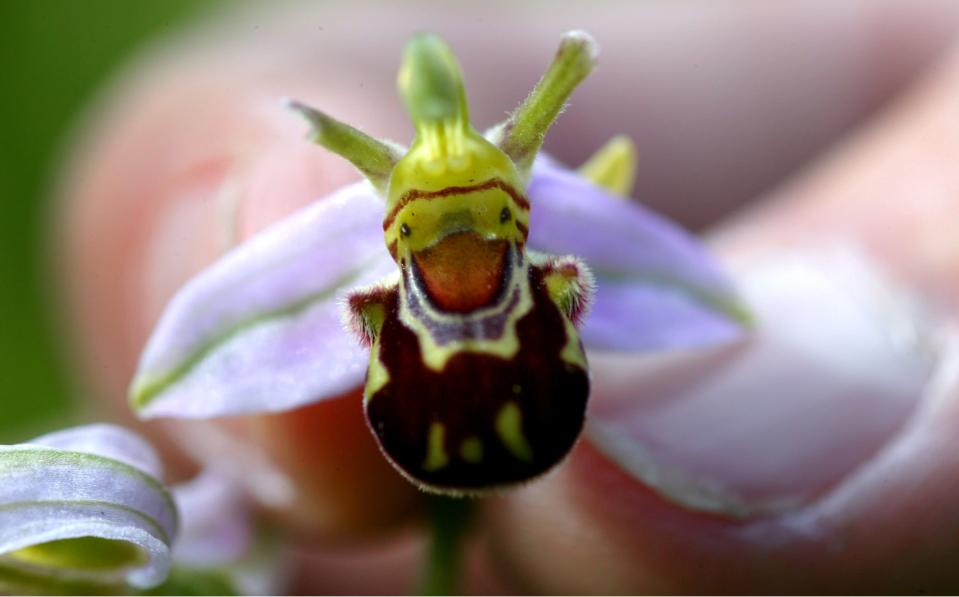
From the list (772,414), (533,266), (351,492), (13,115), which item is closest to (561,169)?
(533,266)

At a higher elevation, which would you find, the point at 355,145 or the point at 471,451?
the point at 355,145

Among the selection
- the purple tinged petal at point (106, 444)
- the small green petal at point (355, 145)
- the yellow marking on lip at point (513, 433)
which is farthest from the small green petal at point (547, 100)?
the purple tinged petal at point (106, 444)

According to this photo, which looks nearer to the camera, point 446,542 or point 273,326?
point 273,326

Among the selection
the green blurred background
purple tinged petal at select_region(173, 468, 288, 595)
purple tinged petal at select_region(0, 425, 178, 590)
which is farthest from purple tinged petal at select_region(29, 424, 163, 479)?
the green blurred background

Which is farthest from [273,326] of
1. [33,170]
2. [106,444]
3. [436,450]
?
[33,170]

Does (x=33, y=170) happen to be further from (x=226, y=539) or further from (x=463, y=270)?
(x=463, y=270)

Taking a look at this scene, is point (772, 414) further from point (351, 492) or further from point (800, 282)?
point (351, 492)
